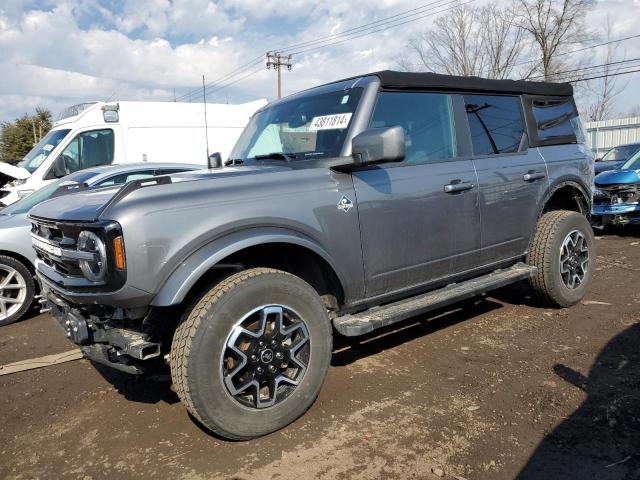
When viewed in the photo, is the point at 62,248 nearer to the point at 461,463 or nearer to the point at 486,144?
the point at 461,463

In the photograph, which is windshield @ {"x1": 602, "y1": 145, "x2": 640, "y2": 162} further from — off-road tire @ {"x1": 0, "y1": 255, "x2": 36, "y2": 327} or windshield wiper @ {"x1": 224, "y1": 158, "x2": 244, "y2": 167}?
off-road tire @ {"x1": 0, "y1": 255, "x2": 36, "y2": 327}

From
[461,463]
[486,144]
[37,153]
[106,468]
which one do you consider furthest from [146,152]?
[461,463]

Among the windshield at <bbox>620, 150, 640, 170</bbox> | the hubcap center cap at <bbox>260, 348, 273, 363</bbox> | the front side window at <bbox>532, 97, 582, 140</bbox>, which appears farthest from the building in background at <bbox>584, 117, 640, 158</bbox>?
the hubcap center cap at <bbox>260, 348, 273, 363</bbox>

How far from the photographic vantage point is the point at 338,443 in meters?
2.88

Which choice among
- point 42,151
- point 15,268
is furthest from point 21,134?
point 15,268

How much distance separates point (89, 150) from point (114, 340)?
8406mm

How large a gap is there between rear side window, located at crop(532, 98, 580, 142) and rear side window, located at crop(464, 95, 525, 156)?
0.80 ft

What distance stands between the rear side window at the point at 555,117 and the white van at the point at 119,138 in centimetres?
776

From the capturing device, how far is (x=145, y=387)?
3.75m

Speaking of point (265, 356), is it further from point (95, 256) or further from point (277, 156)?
point (277, 156)

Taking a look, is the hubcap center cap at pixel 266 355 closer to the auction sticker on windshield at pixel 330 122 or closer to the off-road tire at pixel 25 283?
the auction sticker on windshield at pixel 330 122

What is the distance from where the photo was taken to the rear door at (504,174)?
13.6 feet

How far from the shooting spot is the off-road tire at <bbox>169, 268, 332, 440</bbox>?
269 centimetres

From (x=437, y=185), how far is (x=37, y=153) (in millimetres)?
9303
